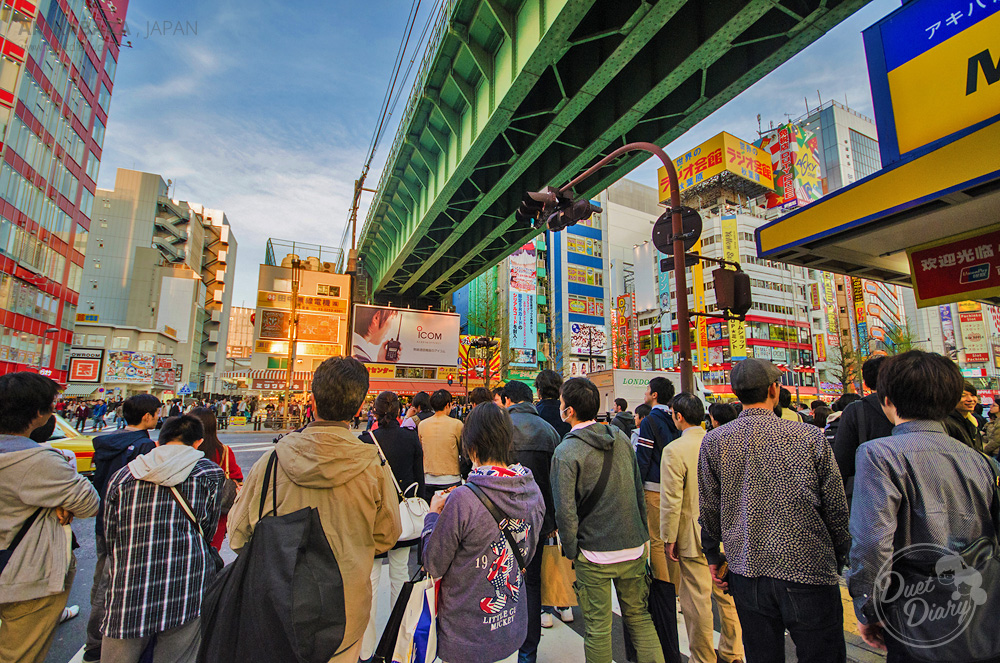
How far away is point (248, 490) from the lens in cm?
190

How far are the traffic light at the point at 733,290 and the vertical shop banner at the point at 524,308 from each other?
4264 cm

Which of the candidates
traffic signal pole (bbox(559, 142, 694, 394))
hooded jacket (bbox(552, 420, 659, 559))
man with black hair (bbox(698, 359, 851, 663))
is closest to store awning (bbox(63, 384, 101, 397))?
traffic signal pole (bbox(559, 142, 694, 394))

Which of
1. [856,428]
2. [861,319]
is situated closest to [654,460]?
[856,428]

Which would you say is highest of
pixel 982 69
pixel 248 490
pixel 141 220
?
pixel 141 220

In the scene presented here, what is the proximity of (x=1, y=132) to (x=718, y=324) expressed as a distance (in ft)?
188

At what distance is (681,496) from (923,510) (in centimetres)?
142

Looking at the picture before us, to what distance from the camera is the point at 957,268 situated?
562 cm

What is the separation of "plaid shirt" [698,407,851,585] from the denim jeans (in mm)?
54

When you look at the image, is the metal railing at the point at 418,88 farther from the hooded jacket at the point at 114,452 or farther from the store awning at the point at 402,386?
the store awning at the point at 402,386

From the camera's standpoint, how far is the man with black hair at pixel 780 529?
80.1 inches

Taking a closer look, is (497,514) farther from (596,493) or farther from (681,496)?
(681,496)

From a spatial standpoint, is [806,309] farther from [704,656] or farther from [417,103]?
[704,656]

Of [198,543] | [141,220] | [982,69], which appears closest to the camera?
[198,543]

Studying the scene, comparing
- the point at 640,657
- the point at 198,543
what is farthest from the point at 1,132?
the point at 640,657
